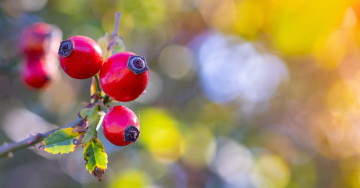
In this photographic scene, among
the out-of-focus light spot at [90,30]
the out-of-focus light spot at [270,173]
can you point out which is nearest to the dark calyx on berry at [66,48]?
the out-of-focus light spot at [90,30]

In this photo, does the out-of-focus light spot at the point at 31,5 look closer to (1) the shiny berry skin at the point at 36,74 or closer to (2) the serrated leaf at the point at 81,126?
(1) the shiny berry skin at the point at 36,74

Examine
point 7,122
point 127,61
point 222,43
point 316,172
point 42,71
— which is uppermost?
point 127,61

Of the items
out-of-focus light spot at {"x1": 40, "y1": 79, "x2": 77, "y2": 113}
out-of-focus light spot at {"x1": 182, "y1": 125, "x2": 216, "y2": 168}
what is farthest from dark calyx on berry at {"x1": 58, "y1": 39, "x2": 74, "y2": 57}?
out-of-focus light spot at {"x1": 40, "y1": 79, "x2": 77, "y2": 113}

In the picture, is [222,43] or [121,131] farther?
[222,43]

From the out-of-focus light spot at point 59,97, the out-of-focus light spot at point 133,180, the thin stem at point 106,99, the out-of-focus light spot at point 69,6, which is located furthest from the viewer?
the out-of-focus light spot at point 59,97

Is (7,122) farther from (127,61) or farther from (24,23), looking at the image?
(127,61)

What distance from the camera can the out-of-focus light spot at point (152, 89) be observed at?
4.84 metres

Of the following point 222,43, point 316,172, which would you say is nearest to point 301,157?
point 316,172

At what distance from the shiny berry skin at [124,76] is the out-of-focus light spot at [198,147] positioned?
8.90 ft

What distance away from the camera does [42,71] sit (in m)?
2.67

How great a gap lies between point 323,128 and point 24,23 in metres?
4.68

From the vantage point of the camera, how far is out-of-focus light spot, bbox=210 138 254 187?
4.83 meters

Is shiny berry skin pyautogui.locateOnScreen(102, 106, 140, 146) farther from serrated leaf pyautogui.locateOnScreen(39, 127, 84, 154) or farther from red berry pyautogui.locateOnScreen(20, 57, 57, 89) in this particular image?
red berry pyautogui.locateOnScreen(20, 57, 57, 89)

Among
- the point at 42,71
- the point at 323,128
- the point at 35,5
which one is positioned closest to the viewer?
the point at 42,71
